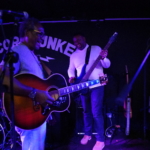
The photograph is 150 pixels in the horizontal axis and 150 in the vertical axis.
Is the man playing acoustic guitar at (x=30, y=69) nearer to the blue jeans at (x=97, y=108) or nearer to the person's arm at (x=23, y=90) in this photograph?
the person's arm at (x=23, y=90)

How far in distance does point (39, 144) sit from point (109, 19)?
382cm

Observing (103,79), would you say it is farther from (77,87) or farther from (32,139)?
(32,139)

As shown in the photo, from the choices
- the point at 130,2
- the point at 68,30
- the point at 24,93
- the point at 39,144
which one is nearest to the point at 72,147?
the point at 39,144

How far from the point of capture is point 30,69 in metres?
2.11

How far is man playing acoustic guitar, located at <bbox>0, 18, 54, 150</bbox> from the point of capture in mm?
1993

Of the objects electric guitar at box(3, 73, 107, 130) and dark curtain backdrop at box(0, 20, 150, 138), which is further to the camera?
dark curtain backdrop at box(0, 20, 150, 138)

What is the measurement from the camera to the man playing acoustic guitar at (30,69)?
199 cm

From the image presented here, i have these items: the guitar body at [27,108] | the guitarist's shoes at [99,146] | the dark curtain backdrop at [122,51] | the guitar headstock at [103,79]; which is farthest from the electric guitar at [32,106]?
the dark curtain backdrop at [122,51]

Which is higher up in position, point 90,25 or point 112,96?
point 90,25

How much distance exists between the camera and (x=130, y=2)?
163 inches

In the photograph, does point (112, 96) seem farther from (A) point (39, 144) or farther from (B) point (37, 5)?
(A) point (39, 144)

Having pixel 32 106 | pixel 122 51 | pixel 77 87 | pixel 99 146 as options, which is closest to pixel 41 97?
pixel 32 106

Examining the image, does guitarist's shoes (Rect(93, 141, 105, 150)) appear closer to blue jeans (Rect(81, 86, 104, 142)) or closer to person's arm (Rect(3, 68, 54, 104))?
blue jeans (Rect(81, 86, 104, 142))

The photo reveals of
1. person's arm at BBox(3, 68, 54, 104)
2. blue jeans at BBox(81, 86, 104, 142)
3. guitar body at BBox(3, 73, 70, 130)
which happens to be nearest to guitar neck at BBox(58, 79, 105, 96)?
blue jeans at BBox(81, 86, 104, 142)
